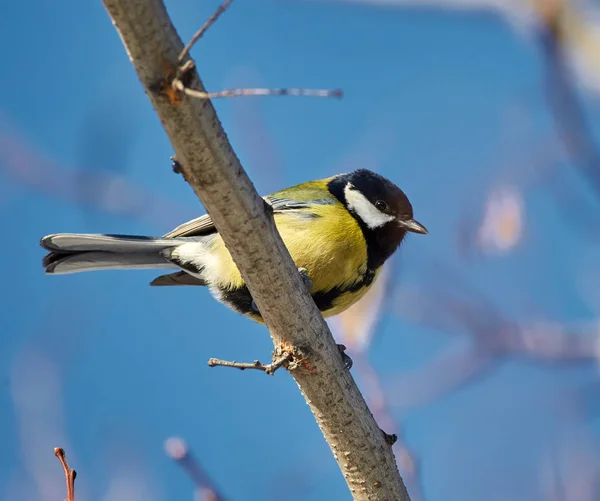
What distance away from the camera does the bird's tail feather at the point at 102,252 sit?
10.5 feet

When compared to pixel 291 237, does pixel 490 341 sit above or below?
below

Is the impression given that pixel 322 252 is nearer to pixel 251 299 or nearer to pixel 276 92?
pixel 251 299

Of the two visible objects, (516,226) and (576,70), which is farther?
(516,226)

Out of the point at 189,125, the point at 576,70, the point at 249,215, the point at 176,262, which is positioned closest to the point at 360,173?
the point at 176,262

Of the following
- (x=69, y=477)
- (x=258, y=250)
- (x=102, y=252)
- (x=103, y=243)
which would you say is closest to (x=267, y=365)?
(x=258, y=250)

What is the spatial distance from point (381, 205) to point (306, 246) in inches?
24.1

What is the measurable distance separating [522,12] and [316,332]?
112cm

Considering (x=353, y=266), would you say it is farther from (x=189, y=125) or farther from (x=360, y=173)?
(x=189, y=125)

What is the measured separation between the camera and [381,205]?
3566 millimetres

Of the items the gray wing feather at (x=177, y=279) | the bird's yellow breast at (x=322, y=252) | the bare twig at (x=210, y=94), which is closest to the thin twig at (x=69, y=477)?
the bare twig at (x=210, y=94)

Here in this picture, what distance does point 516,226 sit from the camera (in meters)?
3.32

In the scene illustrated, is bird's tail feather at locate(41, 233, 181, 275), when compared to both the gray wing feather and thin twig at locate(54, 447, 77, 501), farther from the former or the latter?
thin twig at locate(54, 447, 77, 501)

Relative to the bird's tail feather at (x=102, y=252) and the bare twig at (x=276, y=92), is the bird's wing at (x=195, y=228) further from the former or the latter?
the bare twig at (x=276, y=92)

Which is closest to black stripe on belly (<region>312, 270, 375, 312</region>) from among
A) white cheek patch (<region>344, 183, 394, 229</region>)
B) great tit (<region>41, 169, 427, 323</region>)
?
great tit (<region>41, 169, 427, 323</region>)
